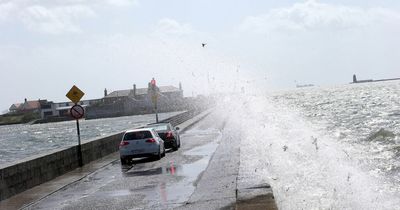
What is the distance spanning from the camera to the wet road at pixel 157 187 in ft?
44.7

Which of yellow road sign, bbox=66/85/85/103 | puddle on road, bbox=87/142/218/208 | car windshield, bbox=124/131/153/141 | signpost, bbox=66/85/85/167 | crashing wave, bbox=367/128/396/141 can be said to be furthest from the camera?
crashing wave, bbox=367/128/396/141

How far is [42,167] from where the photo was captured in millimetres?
19250

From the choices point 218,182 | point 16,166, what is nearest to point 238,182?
point 218,182

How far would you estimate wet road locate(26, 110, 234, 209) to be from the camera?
13609 millimetres

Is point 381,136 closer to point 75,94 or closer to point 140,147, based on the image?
point 140,147

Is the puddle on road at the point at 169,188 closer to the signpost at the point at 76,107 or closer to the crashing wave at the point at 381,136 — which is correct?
the signpost at the point at 76,107

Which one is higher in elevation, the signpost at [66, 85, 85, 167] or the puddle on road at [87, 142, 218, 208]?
the signpost at [66, 85, 85, 167]

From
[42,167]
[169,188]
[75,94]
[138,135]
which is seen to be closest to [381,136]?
[138,135]

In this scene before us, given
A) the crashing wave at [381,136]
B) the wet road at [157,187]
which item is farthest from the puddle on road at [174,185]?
the crashing wave at [381,136]

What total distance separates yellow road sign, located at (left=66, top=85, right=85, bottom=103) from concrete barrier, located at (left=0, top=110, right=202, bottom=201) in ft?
6.19

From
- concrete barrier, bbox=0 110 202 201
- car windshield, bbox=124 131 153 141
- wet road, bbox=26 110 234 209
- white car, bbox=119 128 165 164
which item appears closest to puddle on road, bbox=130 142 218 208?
wet road, bbox=26 110 234 209

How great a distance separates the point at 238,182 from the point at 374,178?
22.2 ft

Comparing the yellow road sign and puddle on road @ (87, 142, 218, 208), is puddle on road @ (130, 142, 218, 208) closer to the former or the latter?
puddle on road @ (87, 142, 218, 208)

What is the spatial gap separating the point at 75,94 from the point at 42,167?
238 inches
